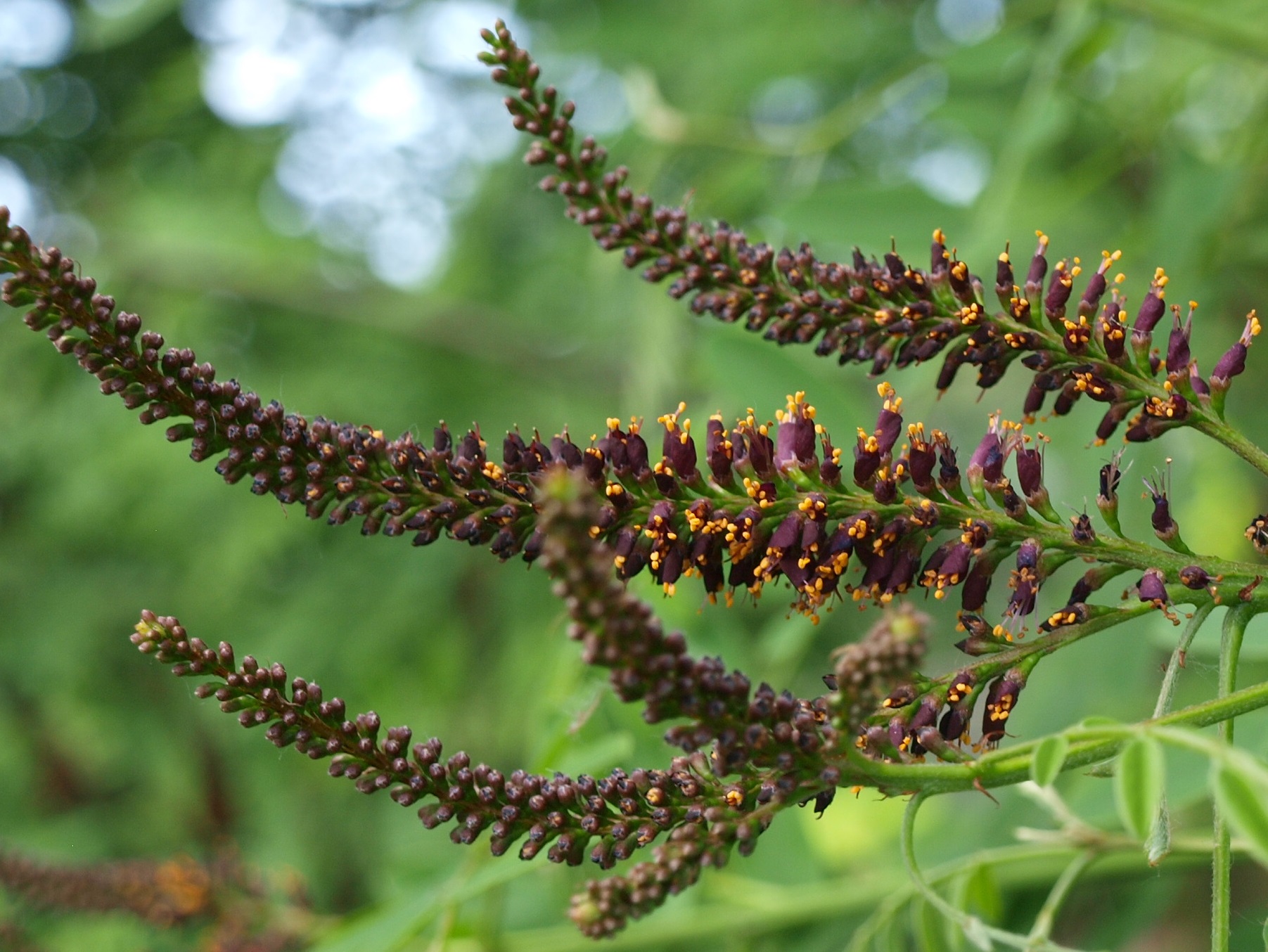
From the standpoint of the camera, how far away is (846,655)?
3.19 ft

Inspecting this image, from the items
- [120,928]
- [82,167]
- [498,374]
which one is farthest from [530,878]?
[82,167]

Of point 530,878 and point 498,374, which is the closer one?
point 530,878

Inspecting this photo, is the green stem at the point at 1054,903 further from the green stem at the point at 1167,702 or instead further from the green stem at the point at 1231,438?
the green stem at the point at 1231,438

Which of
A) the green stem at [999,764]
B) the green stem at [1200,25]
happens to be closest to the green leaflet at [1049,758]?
the green stem at [999,764]

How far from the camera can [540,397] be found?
218 inches

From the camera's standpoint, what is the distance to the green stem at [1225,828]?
1062 millimetres

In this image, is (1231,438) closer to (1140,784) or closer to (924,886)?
(1140,784)

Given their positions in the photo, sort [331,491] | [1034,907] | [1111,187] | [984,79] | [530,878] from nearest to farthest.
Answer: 1. [331,491]
2. [1034,907]
3. [530,878]
4. [984,79]
5. [1111,187]

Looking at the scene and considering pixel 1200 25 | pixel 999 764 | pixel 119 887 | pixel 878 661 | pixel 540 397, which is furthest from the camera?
pixel 540 397

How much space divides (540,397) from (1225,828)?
461 cm

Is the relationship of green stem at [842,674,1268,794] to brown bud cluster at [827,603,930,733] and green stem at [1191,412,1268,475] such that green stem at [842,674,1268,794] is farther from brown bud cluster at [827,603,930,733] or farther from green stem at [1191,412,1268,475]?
green stem at [1191,412,1268,475]

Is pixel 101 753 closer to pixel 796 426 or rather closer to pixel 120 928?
pixel 120 928

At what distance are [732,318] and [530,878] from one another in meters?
2.04

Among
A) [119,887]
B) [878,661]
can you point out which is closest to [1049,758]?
[878,661]
